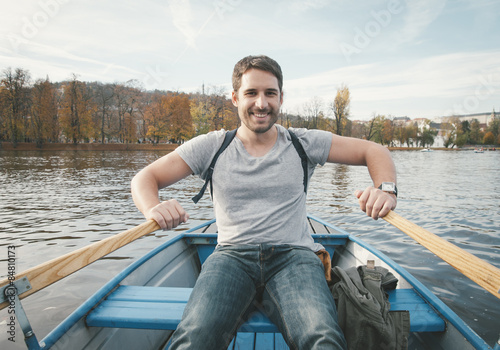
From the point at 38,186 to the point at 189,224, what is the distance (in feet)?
29.7

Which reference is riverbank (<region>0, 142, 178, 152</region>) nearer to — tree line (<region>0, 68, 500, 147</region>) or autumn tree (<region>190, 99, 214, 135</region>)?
tree line (<region>0, 68, 500, 147</region>)

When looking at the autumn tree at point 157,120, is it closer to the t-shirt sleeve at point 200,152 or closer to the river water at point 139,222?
the river water at point 139,222

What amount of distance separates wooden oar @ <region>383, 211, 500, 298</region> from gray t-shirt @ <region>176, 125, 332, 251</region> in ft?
2.14

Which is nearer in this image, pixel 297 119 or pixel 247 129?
pixel 247 129

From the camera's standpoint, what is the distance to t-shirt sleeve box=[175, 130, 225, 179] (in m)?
2.08

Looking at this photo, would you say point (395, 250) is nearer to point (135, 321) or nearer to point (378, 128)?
point (135, 321)

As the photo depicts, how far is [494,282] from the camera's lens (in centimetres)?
A: 115

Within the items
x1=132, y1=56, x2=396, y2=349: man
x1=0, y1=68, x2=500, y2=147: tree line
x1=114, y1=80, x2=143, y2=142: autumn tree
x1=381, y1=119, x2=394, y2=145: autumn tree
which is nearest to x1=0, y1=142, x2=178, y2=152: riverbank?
x1=0, y1=68, x2=500, y2=147: tree line

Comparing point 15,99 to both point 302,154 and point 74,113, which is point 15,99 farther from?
point 302,154

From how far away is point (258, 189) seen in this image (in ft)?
6.45

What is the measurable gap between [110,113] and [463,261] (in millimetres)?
56954

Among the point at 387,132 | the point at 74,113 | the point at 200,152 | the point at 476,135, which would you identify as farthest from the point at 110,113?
the point at 476,135

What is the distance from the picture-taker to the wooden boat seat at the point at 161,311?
174 cm

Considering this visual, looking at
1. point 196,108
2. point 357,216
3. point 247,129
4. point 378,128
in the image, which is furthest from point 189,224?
point 378,128
